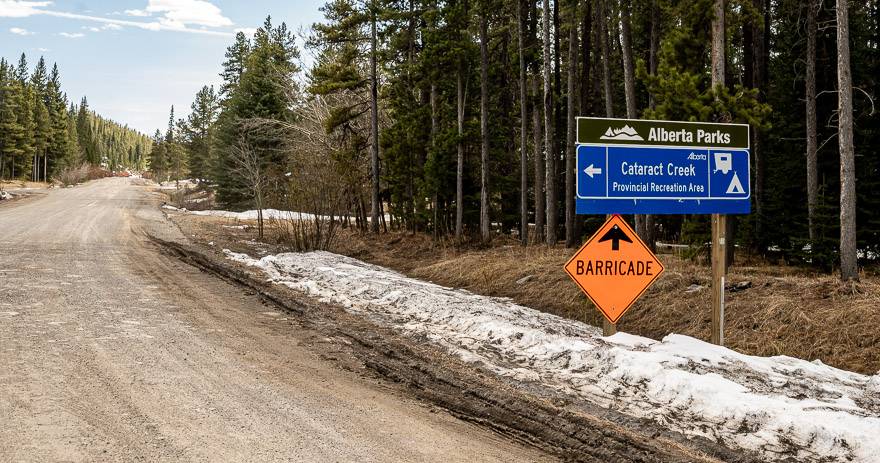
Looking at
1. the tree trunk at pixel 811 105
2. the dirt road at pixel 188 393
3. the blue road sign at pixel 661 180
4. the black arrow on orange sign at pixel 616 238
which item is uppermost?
the tree trunk at pixel 811 105

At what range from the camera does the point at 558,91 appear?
23.4 m

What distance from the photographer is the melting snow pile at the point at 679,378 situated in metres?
4.84

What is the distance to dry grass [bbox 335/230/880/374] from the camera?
8.47m

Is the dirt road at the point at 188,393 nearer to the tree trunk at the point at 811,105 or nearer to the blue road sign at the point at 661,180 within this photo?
the blue road sign at the point at 661,180

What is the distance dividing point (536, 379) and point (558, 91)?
18900 mm

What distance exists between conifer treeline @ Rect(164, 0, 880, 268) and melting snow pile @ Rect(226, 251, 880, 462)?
6.07m

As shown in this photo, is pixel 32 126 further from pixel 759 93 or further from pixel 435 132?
pixel 759 93

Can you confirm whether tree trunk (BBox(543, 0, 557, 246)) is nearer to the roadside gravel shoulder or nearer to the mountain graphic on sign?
the mountain graphic on sign

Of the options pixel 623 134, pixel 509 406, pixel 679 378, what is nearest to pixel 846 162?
pixel 623 134

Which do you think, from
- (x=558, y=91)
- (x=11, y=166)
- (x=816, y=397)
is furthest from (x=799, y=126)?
(x=11, y=166)

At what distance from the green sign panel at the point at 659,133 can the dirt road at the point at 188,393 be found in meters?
4.25

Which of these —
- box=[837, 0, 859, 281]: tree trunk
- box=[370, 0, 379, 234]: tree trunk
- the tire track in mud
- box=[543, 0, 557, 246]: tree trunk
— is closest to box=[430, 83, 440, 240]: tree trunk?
box=[370, 0, 379, 234]: tree trunk

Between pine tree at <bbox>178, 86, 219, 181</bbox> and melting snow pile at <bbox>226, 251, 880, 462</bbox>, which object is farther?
pine tree at <bbox>178, 86, 219, 181</bbox>

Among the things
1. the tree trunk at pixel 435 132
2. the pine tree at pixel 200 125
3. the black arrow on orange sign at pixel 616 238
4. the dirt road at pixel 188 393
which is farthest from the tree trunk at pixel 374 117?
the pine tree at pixel 200 125
